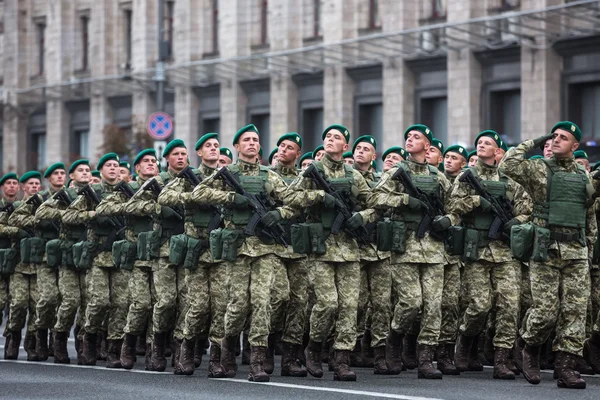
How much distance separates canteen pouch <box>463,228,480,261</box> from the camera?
15.3 metres

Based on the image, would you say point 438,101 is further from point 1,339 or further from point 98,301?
point 98,301

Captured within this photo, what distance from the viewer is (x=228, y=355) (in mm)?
14969

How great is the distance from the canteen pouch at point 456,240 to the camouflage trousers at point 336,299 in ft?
3.39

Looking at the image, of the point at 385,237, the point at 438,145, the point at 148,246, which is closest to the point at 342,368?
the point at 385,237

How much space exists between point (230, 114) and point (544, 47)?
12.5 m

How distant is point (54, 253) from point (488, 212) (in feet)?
15.7

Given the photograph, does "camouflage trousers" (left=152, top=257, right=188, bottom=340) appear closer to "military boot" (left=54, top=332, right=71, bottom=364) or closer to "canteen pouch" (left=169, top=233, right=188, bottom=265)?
"canteen pouch" (left=169, top=233, right=188, bottom=265)

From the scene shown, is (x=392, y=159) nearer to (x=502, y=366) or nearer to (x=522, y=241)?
(x=502, y=366)

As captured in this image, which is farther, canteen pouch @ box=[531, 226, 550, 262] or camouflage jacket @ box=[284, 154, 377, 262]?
camouflage jacket @ box=[284, 154, 377, 262]

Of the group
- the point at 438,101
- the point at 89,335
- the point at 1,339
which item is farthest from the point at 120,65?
the point at 89,335

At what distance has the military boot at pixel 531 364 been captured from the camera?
46.8 feet

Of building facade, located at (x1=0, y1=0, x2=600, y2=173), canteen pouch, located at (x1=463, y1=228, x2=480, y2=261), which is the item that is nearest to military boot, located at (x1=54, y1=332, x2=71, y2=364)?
canteen pouch, located at (x1=463, y1=228, x2=480, y2=261)

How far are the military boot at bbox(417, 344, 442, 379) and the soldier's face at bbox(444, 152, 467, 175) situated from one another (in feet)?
7.42

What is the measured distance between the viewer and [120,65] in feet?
166
